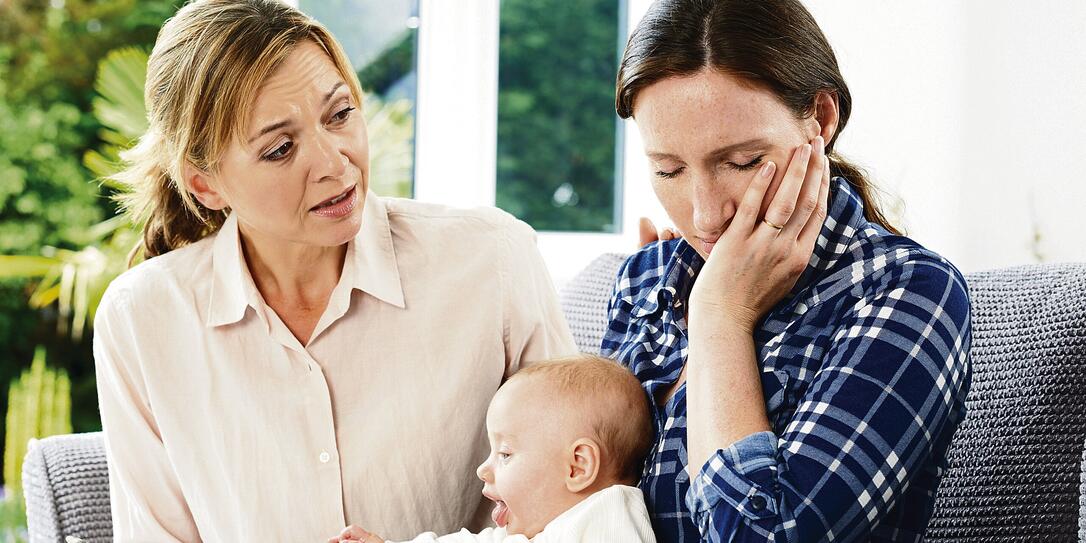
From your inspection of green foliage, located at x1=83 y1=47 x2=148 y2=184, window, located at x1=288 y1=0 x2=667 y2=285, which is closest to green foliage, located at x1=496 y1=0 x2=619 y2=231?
window, located at x1=288 y1=0 x2=667 y2=285

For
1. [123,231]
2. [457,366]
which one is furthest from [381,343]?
[123,231]

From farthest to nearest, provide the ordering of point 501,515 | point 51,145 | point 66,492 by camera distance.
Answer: point 51,145 → point 66,492 → point 501,515

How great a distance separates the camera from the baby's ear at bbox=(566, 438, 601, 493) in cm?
133

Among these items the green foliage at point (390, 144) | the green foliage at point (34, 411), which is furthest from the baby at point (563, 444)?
the green foliage at point (34, 411)

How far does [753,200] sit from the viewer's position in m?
Answer: 1.17

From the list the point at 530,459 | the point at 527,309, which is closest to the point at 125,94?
the point at 527,309

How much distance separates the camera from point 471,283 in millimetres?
1629

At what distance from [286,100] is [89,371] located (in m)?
3.57

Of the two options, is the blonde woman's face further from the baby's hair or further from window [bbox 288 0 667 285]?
window [bbox 288 0 667 285]

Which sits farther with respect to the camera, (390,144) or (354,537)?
(390,144)

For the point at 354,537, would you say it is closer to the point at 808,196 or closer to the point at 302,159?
the point at 302,159

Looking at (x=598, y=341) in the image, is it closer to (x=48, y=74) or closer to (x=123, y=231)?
(x=123, y=231)

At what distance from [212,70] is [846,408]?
1011mm

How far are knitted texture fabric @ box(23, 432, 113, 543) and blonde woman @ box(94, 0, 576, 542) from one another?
139mm
